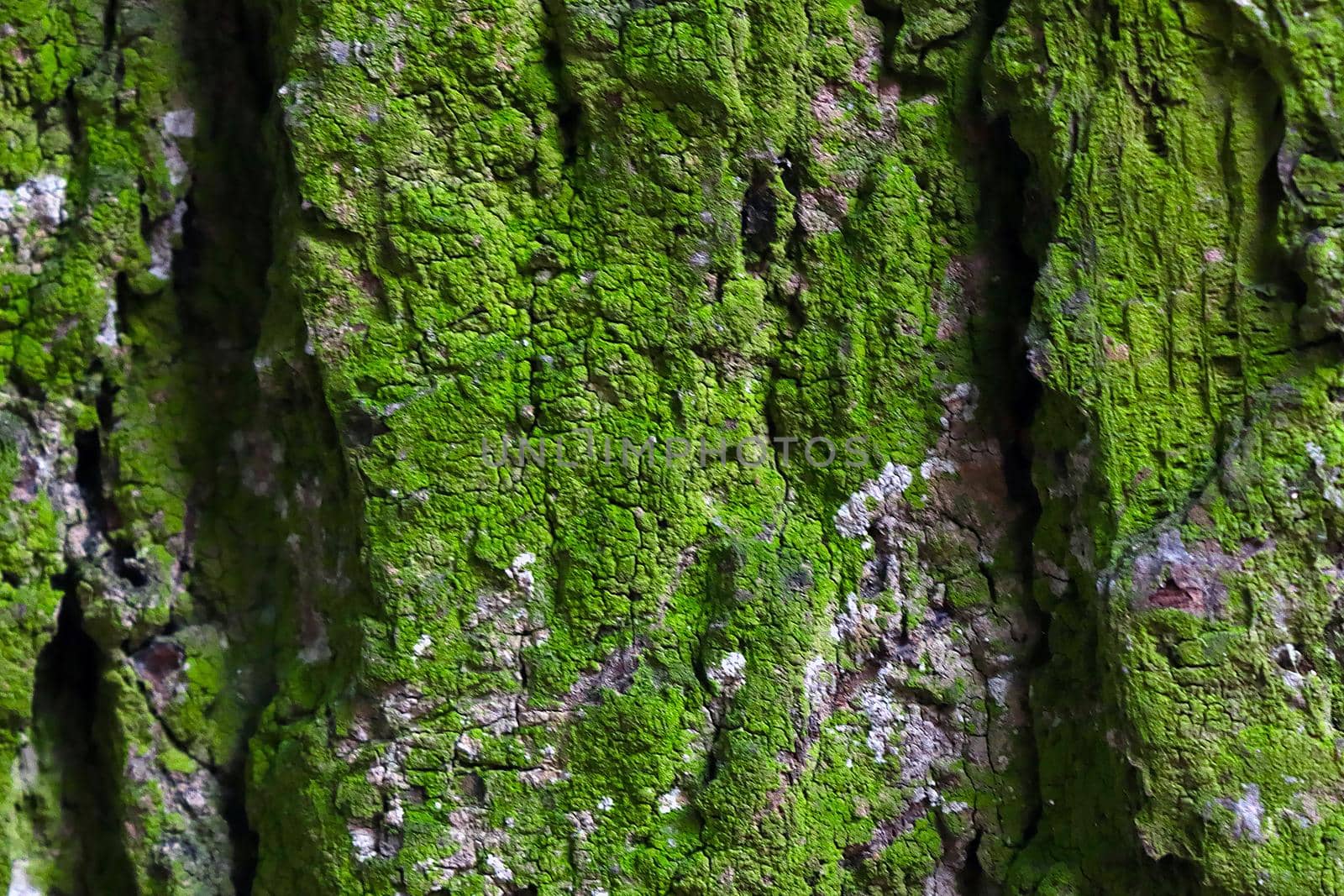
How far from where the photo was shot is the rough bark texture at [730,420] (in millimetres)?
1896

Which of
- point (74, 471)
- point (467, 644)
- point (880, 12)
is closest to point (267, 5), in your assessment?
point (74, 471)

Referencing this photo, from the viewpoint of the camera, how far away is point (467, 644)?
2.01 metres

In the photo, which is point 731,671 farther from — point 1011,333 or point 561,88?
point 561,88

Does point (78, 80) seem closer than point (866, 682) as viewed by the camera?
No

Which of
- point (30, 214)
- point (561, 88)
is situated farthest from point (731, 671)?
point (30, 214)

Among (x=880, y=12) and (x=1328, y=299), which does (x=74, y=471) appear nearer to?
(x=880, y=12)

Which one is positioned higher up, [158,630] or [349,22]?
[349,22]

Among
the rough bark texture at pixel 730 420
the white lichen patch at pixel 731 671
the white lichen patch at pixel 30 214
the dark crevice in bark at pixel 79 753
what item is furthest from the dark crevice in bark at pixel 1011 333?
the white lichen patch at pixel 30 214

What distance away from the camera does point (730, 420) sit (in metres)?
2.07

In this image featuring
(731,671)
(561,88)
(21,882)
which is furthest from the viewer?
(21,882)

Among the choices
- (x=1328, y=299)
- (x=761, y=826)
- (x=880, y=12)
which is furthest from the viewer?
(x=880, y=12)

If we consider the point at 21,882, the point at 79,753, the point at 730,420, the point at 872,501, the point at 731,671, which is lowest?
the point at 21,882

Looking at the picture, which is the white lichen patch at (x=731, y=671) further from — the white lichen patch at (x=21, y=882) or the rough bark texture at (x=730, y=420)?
the white lichen patch at (x=21, y=882)

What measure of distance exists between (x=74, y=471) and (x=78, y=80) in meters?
→ 0.94
